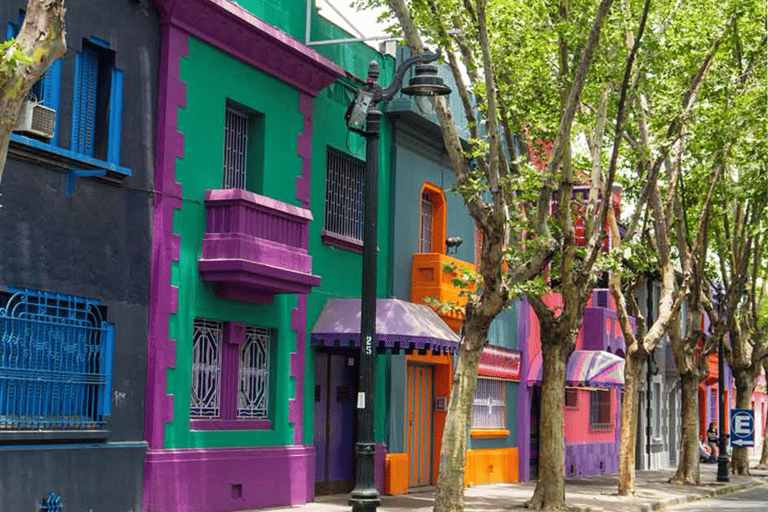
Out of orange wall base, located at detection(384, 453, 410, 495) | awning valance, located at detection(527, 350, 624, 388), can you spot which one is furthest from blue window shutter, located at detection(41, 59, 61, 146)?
awning valance, located at detection(527, 350, 624, 388)

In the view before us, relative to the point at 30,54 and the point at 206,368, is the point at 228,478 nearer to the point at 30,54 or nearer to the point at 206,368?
the point at 206,368

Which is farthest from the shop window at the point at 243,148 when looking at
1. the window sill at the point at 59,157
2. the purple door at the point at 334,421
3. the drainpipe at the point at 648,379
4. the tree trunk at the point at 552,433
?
the drainpipe at the point at 648,379

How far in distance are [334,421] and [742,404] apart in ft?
Answer: 62.8

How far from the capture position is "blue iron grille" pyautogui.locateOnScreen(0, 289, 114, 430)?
1380cm

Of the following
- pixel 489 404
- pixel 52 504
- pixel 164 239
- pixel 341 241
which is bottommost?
pixel 52 504

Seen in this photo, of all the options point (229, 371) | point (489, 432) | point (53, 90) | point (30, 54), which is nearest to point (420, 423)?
point (489, 432)

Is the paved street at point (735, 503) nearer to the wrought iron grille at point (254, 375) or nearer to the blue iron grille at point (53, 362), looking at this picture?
the wrought iron grille at point (254, 375)

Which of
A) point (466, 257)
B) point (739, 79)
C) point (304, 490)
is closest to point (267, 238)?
point (304, 490)

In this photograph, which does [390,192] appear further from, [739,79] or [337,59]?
[739,79]

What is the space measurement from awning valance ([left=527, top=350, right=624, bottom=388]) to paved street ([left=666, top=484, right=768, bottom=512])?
4274 millimetres

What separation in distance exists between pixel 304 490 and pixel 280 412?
1.41m

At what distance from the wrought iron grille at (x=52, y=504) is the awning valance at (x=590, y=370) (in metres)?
17.6

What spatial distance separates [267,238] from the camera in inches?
704

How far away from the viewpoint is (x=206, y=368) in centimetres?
1773
